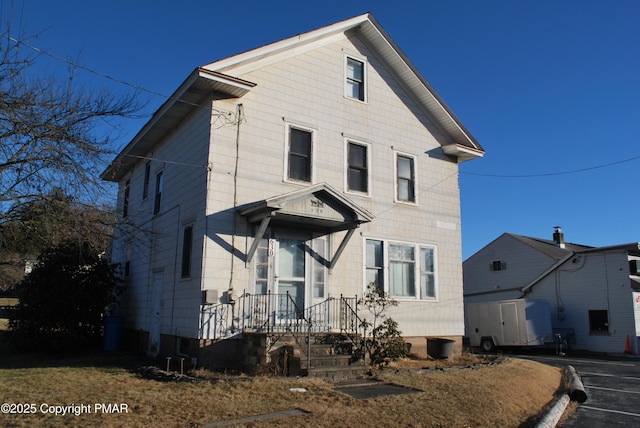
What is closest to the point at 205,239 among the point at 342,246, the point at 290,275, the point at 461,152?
the point at 290,275

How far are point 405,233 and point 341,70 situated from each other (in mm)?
5198

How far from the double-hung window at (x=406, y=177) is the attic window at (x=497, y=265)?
18645mm

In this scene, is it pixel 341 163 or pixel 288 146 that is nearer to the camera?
pixel 288 146

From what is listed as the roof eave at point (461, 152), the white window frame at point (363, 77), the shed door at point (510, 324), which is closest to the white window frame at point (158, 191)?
the white window frame at point (363, 77)

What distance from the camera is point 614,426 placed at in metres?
8.66

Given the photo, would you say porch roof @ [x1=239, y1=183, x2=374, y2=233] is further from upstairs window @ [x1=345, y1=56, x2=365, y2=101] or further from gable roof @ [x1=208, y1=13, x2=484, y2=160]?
upstairs window @ [x1=345, y1=56, x2=365, y2=101]

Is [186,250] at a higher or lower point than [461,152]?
lower

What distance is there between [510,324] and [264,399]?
62.6 ft

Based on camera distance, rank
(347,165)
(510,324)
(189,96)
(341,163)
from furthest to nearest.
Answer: (510,324) → (347,165) → (341,163) → (189,96)

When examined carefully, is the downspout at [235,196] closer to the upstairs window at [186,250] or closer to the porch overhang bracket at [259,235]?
the porch overhang bracket at [259,235]

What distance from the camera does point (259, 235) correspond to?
11.5m

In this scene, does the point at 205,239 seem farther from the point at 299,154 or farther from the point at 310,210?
the point at 299,154

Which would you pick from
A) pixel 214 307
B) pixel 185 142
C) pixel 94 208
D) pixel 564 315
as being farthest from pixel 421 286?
pixel 564 315

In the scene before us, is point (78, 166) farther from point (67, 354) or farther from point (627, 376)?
point (627, 376)
